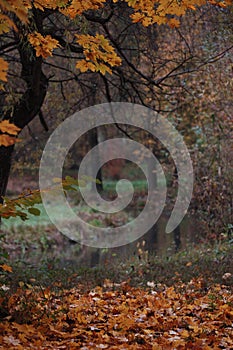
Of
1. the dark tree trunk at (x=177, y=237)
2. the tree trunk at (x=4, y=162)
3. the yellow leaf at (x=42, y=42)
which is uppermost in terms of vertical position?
the yellow leaf at (x=42, y=42)

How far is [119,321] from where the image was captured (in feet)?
14.0

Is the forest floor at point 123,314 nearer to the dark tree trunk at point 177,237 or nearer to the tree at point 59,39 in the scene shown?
the tree at point 59,39

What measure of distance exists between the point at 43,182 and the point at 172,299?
13288 mm

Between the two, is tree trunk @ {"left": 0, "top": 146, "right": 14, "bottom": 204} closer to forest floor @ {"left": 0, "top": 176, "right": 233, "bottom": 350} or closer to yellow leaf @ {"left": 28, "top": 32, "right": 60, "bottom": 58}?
forest floor @ {"left": 0, "top": 176, "right": 233, "bottom": 350}

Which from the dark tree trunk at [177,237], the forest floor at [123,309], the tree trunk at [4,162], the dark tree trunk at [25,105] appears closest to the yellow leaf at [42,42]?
the forest floor at [123,309]

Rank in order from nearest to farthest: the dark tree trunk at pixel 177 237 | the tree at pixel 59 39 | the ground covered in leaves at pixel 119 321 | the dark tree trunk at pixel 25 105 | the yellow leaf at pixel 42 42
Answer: the ground covered in leaves at pixel 119 321 → the tree at pixel 59 39 → the yellow leaf at pixel 42 42 → the dark tree trunk at pixel 25 105 → the dark tree trunk at pixel 177 237

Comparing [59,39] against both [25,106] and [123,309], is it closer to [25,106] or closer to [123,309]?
[25,106]

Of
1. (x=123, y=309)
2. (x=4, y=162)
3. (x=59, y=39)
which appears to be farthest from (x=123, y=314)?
(x=59, y=39)

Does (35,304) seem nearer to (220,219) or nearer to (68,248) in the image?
(220,219)

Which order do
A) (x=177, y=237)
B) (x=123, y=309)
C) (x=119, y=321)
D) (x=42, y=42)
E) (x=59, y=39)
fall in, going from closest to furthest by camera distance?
(x=119, y=321)
(x=42, y=42)
(x=123, y=309)
(x=59, y=39)
(x=177, y=237)

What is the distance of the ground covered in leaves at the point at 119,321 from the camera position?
3.68 m

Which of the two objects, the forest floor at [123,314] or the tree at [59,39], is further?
the tree at [59,39]

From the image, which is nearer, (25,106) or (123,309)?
(123,309)

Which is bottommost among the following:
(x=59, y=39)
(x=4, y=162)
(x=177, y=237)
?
(x=177, y=237)
